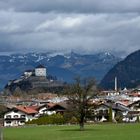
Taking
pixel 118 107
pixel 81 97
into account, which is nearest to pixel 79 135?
pixel 81 97

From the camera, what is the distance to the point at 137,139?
6112cm

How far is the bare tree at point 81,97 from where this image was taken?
9788 cm

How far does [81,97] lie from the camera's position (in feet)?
325

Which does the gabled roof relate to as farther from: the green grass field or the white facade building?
the green grass field

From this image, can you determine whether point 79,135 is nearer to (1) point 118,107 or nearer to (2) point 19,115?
(2) point 19,115

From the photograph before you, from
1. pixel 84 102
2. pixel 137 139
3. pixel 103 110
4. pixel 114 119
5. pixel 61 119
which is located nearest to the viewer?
pixel 137 139

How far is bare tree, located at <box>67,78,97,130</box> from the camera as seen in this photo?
321 feet

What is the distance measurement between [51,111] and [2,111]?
1332cm

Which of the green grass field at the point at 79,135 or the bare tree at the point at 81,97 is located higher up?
the bare tree at the point at 81,97

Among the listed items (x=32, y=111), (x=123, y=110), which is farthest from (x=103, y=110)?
(x=32, y=111)

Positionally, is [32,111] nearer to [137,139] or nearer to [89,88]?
[89,88]

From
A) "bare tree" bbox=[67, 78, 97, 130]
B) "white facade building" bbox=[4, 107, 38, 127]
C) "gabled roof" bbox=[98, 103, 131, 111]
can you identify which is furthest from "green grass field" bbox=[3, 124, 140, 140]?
"white facade building" bbox=[4, 107, 38, 127]

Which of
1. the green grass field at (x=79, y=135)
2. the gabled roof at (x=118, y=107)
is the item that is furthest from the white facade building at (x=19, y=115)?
the green grass field at (x=79, y=135)

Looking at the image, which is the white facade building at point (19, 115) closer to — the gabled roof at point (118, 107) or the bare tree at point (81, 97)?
the gabled roof at point (118, 107)
